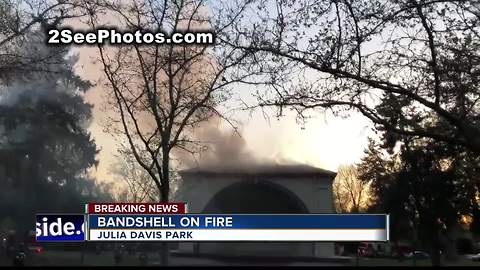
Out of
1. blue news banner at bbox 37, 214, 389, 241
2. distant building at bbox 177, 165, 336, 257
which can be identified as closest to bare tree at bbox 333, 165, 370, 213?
distant building at bbox 177, 165, 336, 257

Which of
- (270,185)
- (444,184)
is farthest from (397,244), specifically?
(270,185)

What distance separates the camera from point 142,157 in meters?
21.2

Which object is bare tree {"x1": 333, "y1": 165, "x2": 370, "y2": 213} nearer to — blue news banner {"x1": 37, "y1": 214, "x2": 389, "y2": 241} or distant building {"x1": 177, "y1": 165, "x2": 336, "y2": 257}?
distant building {"x1": 177, "y1": 165, "x2": 336, "y2": 257}

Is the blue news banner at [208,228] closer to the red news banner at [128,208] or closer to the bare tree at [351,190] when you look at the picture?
the red news banner at [128,208]

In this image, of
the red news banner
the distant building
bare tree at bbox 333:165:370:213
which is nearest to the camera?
the red news banner

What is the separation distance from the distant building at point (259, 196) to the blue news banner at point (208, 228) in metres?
3.74

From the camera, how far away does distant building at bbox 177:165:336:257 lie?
1875cm

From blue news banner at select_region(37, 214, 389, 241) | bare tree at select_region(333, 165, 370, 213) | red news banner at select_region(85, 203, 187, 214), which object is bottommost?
blue news banner at select_region(37, 214, 389, 241)

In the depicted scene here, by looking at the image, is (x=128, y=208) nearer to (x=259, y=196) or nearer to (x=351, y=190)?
(x=259, y=196)

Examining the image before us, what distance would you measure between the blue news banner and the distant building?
3.74 metres

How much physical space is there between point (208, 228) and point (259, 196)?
577 inches

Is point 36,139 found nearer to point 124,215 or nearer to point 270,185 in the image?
point 270,185

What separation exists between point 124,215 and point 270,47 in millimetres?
5989

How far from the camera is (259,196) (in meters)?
25.8
